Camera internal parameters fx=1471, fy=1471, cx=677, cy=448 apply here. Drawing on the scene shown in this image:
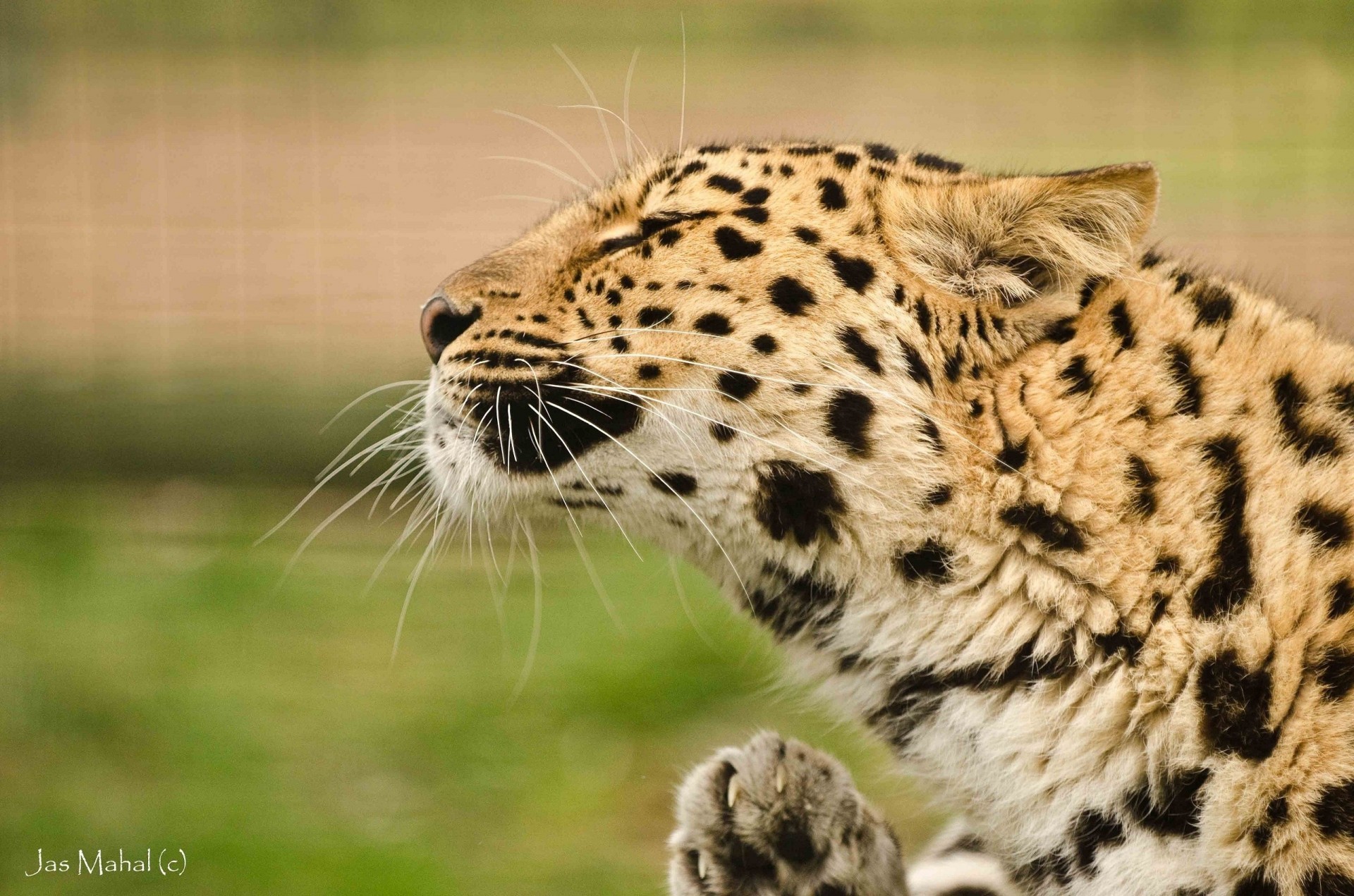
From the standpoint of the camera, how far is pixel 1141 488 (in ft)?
10.4

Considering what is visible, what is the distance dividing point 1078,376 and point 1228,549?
0.50 meters

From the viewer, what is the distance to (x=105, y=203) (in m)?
8.93

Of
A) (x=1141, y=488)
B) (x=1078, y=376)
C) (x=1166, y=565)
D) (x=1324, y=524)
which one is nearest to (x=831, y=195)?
(x=1078, y=376)

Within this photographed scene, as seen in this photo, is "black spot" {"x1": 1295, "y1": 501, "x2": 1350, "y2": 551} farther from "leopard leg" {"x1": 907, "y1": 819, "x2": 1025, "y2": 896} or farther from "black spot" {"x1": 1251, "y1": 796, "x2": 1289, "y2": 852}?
"leopard leg" {"x1": 907, "y1": 819, "x2": 1025, "y2": 896}

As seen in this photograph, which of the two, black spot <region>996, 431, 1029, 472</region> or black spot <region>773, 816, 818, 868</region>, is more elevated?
black spot <region>996, 431, 1029, 472</region>

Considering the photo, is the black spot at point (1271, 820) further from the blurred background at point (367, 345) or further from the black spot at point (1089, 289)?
the black spot at point (1089, 289)

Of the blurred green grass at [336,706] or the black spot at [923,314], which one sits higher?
the black spot at [923,314]

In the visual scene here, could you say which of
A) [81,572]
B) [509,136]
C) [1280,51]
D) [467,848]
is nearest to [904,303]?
[467,848]

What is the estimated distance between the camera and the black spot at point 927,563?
330 cm

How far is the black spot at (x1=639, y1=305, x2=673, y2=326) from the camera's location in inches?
140

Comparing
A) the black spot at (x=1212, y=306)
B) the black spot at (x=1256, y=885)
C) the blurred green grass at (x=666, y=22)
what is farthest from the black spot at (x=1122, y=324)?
the blurred green grass at (x=666, y=22)

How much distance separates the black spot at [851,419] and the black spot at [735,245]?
422 mm

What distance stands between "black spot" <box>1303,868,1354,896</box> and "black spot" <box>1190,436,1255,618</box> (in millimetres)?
532

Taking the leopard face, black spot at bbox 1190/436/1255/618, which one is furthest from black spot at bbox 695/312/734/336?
black spot at bbox 1190/436/1255/618
